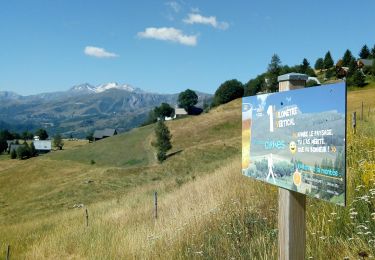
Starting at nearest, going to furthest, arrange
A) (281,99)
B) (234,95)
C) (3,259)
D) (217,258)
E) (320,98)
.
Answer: (320,98)
(281,99)
(217,258)
(3,259)
(234,95)

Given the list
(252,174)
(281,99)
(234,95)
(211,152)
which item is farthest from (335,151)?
(234,95)

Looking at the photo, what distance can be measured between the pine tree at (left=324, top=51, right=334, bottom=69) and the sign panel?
93564 mm

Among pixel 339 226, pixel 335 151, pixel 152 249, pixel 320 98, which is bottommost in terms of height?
pixel 152 249

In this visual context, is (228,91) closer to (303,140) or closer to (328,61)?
(328,61)

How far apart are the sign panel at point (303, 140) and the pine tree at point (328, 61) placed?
93564mm

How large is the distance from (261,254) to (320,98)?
88.0 inches

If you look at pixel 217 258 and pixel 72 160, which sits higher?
pixel 217 258

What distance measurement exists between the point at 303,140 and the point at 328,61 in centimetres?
9535

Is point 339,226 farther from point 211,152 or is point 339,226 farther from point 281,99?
point 211,152

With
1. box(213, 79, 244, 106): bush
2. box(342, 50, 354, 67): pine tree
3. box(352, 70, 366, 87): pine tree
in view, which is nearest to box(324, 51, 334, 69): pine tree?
box(342, 50, 354, 67): pine tree

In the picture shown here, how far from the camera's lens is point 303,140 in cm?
283

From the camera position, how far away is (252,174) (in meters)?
3.70

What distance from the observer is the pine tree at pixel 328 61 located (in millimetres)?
91250

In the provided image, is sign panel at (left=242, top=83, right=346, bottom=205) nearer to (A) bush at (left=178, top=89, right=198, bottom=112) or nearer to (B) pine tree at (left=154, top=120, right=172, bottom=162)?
(B) pine tree at (left=154, top=120, right=172, bottom=162)
